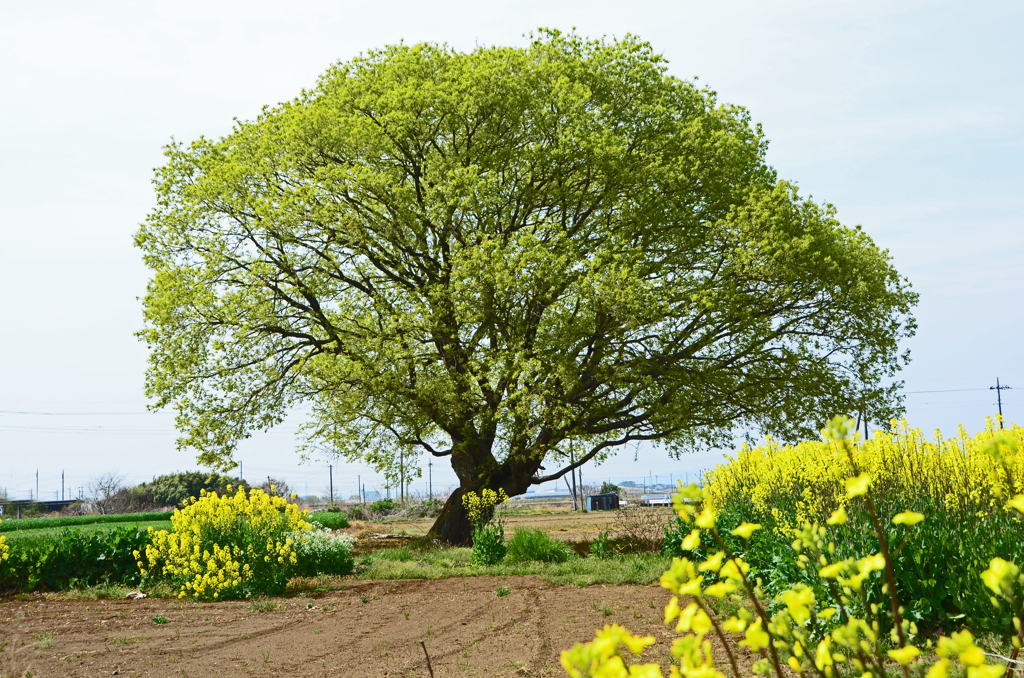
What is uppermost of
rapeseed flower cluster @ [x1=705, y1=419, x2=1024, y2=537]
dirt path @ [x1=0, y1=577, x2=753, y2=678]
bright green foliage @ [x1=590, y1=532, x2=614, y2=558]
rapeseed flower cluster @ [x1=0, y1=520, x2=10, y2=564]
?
rapeseed flower cluster @ [x1=705, y1=419, x2=1024, y2=537]

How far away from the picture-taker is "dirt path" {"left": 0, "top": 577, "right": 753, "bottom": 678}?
629 centimetres

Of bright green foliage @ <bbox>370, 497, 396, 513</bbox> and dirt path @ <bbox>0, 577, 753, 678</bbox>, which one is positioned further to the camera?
bright green foliage @ <bbox>370, 497, 396, 513</bbox>

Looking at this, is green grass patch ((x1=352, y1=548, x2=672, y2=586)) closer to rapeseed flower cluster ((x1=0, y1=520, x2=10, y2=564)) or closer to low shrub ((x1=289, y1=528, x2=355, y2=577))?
low shrub ((x1=289, y1=528, x2=355, y2=577))

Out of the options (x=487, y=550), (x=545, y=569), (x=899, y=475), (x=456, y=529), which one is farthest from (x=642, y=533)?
(x=456, y=529)

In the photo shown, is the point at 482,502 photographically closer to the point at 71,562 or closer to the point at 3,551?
the point at 71,562

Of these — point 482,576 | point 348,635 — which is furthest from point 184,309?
point 348,635

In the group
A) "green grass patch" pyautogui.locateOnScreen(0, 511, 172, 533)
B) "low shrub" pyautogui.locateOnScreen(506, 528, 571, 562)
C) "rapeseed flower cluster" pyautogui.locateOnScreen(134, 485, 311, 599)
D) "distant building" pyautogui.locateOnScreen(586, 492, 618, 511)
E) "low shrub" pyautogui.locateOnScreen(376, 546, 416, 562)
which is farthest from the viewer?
"distant building" pyautogui.locateOnScreen(586, 492, 618, 511)

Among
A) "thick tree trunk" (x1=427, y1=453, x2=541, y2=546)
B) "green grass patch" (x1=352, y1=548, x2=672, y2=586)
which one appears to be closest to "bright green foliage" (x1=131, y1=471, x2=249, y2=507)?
"thick tree trunk" (x1=427, y1=453, x2=541, y2=546)

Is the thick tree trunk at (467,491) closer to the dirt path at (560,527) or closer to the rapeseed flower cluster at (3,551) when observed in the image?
the dirt path at (560,527)

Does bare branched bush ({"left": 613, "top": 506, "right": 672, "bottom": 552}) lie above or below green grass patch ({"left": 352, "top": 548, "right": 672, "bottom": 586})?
above

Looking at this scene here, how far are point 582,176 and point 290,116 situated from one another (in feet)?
21.1

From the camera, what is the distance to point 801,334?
60.6 ft

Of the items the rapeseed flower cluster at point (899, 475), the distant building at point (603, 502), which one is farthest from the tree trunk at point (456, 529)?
the distant building at point (603, 502)

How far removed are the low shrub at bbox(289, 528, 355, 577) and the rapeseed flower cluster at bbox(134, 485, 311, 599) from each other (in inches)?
10.6
